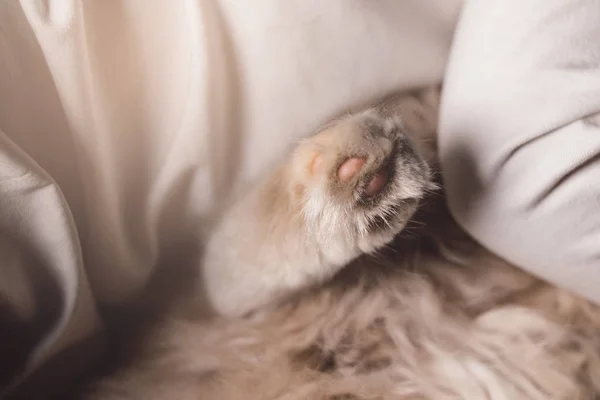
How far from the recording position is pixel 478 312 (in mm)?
677

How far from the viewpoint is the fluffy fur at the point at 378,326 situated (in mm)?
602

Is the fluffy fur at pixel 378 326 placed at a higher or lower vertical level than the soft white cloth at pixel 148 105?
lower

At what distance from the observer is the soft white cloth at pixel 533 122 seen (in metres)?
0.54

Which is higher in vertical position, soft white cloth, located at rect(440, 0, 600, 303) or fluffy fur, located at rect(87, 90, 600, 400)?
soft white cloth, located at rect(440, 0, 600, 303)

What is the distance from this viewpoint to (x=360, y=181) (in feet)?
1.70

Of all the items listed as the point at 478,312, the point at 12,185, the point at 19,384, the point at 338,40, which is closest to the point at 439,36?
the point at 338,40

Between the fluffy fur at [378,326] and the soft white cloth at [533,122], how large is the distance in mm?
65

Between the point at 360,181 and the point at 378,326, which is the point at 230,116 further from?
the point at 378,326

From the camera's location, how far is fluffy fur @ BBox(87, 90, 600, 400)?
1.97 ft

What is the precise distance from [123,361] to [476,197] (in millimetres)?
397

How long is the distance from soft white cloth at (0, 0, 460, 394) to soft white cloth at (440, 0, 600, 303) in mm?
88

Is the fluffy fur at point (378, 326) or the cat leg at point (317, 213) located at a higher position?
the cat leg at point (317, 213)

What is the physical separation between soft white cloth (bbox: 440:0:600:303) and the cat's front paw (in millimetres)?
71

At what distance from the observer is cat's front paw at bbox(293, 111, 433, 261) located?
521mm
